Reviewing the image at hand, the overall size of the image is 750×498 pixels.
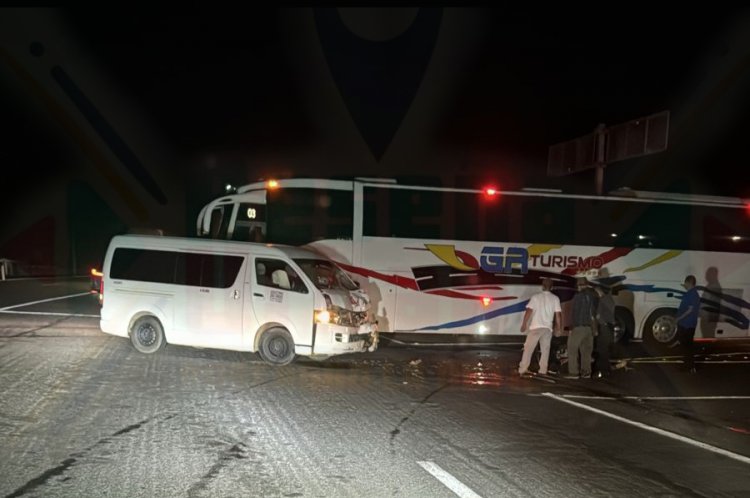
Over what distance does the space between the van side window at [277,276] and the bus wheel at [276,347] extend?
2.56 ft

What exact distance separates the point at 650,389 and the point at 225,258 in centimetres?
760

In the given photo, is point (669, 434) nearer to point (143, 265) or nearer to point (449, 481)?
point (449, 481)

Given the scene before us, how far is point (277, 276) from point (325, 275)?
36.7 inches

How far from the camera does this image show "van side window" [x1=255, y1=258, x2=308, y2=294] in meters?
11.7

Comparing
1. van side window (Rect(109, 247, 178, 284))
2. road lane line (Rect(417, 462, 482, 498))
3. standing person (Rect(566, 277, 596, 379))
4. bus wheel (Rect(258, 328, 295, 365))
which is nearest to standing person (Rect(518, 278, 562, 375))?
standing person (Rect(566, 277, 596, 379))

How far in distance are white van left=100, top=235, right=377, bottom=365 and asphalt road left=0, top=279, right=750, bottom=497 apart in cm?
48

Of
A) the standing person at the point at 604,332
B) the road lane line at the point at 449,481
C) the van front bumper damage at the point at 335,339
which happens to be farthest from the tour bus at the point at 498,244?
the road lane line at the point at 449,481

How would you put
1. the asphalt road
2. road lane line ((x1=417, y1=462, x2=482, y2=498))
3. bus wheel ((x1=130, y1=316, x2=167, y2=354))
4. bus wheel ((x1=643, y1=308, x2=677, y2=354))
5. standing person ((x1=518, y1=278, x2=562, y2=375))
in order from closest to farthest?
road lane line ((x1=417, y1=462, x2=482, y2=498)) < the asphalt road < standing person ((x1=518, y1=278, x2=562, y2=375)) < bus wheel ((x1=130, y1=316, x2=167, y2=354)) < bus wheel ((x1=643, y1=308, x2=677, y2=354))

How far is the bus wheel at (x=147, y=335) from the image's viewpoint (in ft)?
39.9

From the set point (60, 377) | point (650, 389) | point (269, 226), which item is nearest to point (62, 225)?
point (269, 226)

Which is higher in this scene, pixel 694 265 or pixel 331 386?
pixel 694 265

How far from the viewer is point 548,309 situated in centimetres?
1160

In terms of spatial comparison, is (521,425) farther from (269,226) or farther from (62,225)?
(62,225)

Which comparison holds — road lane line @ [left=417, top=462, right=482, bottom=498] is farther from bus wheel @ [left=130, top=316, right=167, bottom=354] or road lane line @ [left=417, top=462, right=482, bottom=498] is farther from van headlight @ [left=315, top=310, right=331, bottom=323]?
bus wheel @ [left=130, top=316, right=167, bottom=354]
